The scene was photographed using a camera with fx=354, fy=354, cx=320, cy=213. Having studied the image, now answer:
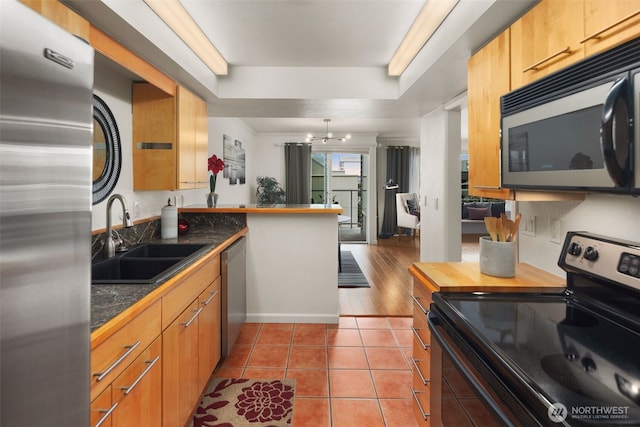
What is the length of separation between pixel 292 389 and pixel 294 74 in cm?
263

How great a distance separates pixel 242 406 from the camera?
2145 mm

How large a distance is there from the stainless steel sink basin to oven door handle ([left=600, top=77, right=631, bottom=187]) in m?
1.66

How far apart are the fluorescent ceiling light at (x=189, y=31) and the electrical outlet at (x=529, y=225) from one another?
242 centimetres

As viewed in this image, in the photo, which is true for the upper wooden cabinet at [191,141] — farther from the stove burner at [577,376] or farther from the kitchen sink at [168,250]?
the stove burner at [577,376]

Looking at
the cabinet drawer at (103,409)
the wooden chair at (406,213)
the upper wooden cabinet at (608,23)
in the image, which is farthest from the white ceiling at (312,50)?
the wooden chair at (406,213)

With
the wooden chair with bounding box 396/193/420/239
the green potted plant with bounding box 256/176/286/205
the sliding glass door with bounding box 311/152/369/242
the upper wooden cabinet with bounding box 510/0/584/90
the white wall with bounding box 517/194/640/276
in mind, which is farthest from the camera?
the sliding glass door with bounding box 311/152/369/242

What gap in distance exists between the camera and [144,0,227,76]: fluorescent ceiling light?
210cm

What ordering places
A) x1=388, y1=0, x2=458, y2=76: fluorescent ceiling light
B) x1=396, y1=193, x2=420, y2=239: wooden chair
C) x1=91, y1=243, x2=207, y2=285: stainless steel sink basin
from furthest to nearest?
x1=396, y1=193, x2=420, y2=239: wooden chair < x1=388, y1=0, x2=458, y2=76: fluorescent ceiling light < x1=91, y1=243, x2=207, y2=285: stainless steel sink basin

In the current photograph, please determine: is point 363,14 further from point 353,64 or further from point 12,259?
point 12,259

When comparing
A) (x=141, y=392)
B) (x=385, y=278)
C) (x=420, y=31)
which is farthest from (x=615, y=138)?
(x=385, y=278)

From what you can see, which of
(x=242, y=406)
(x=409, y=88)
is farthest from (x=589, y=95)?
(x=242, y=406)

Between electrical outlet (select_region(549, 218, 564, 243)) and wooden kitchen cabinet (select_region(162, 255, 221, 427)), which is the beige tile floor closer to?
wooden kitchen cabinet (select_region(162, 255, 221, 427))

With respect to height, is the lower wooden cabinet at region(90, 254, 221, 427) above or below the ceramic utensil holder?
below

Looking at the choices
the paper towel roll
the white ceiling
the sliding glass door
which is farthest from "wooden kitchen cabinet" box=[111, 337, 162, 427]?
the sliding glass door
